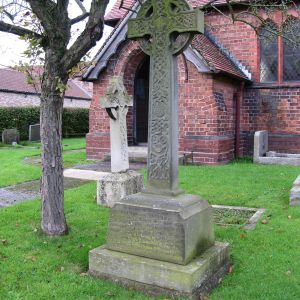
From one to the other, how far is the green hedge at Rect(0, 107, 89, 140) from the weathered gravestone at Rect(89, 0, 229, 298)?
22.0 meters

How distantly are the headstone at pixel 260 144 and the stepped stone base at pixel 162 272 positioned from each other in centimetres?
997

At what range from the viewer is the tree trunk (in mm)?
5958

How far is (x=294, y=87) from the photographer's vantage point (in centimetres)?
1573

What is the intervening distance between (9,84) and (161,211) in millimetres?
31468

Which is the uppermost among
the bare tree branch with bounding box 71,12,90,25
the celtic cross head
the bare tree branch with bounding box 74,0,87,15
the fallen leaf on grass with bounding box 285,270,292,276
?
the bare tree branch with bounding box 74,0,87,15

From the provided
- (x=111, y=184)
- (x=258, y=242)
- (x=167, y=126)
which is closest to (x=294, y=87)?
(x=111, y=184)

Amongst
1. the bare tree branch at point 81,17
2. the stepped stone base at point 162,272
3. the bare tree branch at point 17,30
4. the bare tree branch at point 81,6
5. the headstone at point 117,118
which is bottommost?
the stepped stone base at point 162,272

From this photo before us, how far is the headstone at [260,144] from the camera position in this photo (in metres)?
14.5

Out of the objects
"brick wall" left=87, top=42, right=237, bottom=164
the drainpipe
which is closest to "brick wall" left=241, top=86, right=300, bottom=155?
the drainpipe

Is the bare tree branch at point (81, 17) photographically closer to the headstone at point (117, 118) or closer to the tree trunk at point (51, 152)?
the tree trunk at point (51, 152)

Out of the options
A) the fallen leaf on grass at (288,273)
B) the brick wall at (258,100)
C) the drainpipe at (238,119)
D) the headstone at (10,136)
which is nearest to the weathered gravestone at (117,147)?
the fallen leaf on grass at (288,273)

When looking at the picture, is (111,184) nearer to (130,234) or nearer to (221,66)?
(130,234)

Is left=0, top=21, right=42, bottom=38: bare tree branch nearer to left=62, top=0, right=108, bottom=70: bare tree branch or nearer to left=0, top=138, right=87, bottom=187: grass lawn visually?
left=62, top=0, right=108, bottom=70: bare tree branch

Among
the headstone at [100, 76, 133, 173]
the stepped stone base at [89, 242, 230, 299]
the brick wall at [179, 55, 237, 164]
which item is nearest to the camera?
the stepped stone base at [89, 242, 230, 299]
